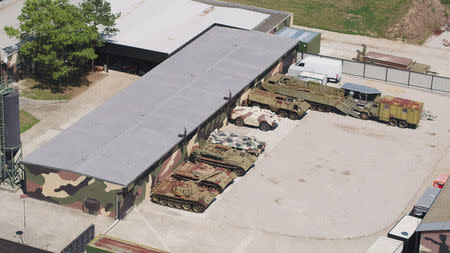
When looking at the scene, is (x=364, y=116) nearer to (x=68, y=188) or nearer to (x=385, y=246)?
(x=385, y=246)

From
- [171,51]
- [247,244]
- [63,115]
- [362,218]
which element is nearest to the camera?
[247,244]

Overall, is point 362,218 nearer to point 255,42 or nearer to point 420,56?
point 255,42

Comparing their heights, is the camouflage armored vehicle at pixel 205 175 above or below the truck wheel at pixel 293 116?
below

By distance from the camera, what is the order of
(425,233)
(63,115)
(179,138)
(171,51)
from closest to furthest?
(425,233)
(179,138)
(63,115)
(171,51)

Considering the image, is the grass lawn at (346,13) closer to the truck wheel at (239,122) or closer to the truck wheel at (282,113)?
the truck wheel at (282,113)

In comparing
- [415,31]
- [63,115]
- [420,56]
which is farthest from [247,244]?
[415,31]

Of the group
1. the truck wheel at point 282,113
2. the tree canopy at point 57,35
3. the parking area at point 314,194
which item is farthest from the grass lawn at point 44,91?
the truck wheel at point 282,113
